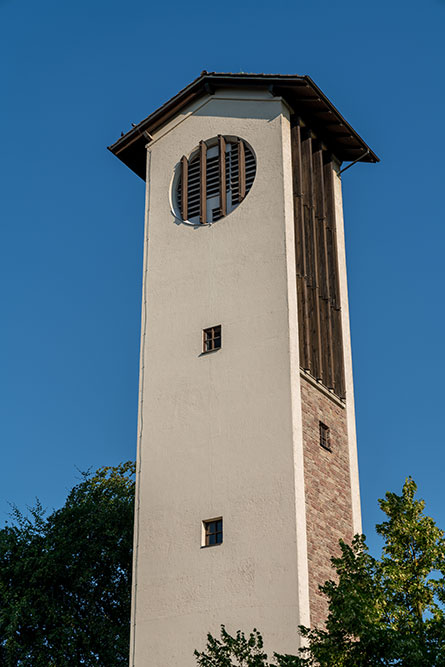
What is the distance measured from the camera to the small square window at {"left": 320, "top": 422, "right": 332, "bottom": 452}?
27.4 m

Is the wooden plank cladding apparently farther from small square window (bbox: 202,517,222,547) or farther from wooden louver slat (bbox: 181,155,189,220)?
small square window (bbox: 202,517,222,547)

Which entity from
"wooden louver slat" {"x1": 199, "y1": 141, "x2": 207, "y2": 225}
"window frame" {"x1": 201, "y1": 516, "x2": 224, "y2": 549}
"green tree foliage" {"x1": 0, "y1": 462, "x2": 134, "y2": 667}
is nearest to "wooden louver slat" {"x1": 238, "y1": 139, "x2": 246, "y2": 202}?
"wooden louver slat" {"x1": 199, "y1": 141, "x2": 207, "y2": 225}

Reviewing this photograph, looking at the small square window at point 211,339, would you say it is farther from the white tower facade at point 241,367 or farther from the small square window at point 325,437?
the small square window at point 325,437

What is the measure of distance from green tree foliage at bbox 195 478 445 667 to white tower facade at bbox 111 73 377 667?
314cm

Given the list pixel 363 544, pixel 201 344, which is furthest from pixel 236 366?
pixel 363 544

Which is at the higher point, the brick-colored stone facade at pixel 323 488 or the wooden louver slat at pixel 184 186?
the wooden louver slat at pixel 184 186

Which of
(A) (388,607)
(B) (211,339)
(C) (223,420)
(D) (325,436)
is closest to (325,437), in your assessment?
(D) (325,436)

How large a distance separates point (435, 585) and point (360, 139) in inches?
700

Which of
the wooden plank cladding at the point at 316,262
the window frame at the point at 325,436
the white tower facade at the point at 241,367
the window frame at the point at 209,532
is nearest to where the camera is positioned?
the white tower facade at the point at 241,367

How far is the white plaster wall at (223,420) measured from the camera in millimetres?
24375

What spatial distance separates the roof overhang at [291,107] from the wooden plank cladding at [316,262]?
585 mm

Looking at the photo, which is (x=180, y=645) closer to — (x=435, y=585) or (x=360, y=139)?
(x=435, y=585)

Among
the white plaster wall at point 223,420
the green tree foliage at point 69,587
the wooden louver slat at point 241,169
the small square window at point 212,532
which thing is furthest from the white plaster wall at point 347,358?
the green tree foliage at point 69,587

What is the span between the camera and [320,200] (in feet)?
105
